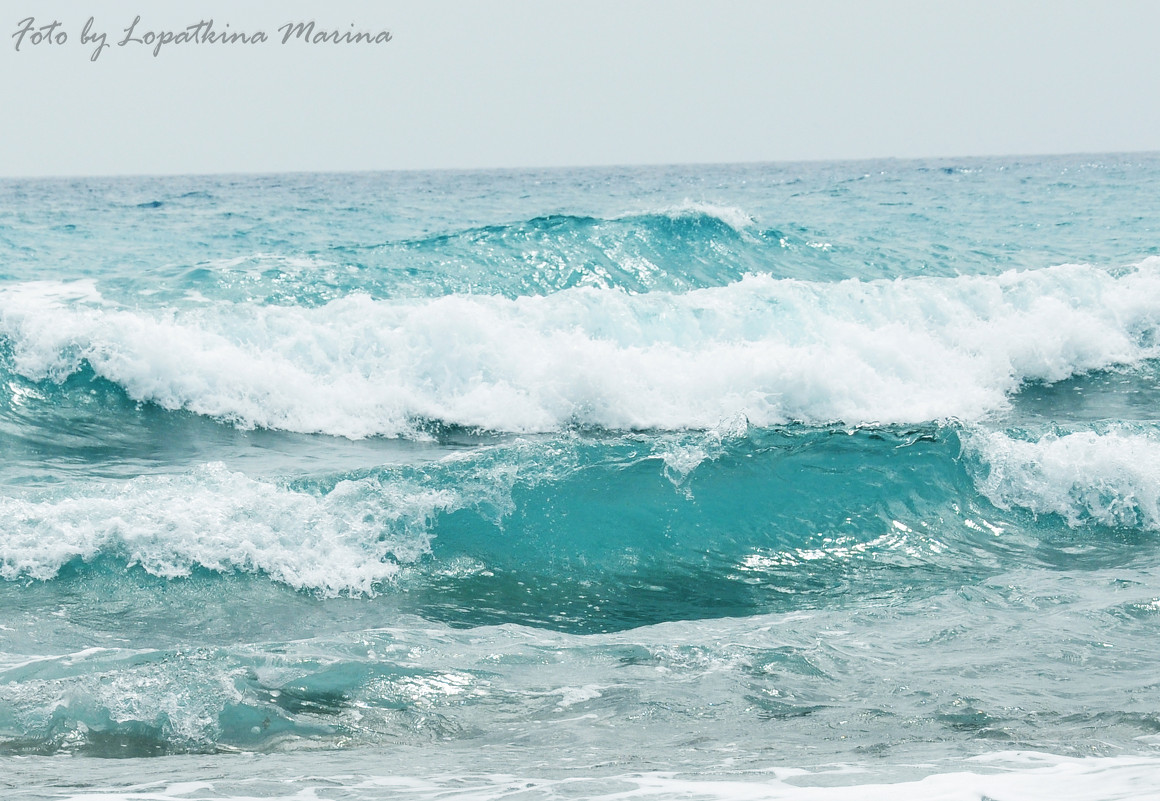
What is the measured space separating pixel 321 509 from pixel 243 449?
356 cm

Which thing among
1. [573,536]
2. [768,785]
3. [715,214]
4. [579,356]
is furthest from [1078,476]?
[715,214]

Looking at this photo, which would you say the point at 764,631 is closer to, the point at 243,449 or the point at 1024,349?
the point at 243,449

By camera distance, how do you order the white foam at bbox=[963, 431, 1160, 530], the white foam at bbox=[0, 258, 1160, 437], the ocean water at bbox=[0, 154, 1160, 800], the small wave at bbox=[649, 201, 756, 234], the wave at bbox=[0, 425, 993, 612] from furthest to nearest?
the small wave at bbox=[649, 201, 756, 234] < the white foam at bbox=[0, 258, 1160, 437] < the white foam at bbox=[963, 431, 1160, 530] < the wave at bbox=[0, 425, 993, 612] < the ocean water at bbox=[0, 154, 1160, 800]

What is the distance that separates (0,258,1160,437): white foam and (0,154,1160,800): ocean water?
0.16ft

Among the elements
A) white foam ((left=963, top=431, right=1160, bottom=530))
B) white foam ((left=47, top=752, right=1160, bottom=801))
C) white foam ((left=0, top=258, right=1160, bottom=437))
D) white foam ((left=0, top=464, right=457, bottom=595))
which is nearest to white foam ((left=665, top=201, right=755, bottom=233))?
white foam ((left=0, top=258, right=1160, bottom=437))

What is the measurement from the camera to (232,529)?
707 cm

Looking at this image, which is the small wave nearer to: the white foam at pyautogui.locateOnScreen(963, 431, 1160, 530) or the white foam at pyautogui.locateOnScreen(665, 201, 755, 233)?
the white foam at pyautogui.locateOnScreen(665, 201, 755, 233)

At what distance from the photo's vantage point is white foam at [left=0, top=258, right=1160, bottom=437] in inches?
468

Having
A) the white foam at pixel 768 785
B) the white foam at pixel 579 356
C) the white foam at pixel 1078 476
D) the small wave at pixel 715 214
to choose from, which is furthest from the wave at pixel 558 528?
the small wave at pixel 715 214

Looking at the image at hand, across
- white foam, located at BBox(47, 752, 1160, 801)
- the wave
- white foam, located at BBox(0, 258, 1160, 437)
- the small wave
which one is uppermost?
the small wave

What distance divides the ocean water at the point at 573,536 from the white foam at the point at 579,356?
0.16 ft

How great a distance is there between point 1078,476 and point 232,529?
6.48m

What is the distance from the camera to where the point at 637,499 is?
8125 mm

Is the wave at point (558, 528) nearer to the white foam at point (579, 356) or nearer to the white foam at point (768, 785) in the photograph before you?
the white foam at point (768, 785)
